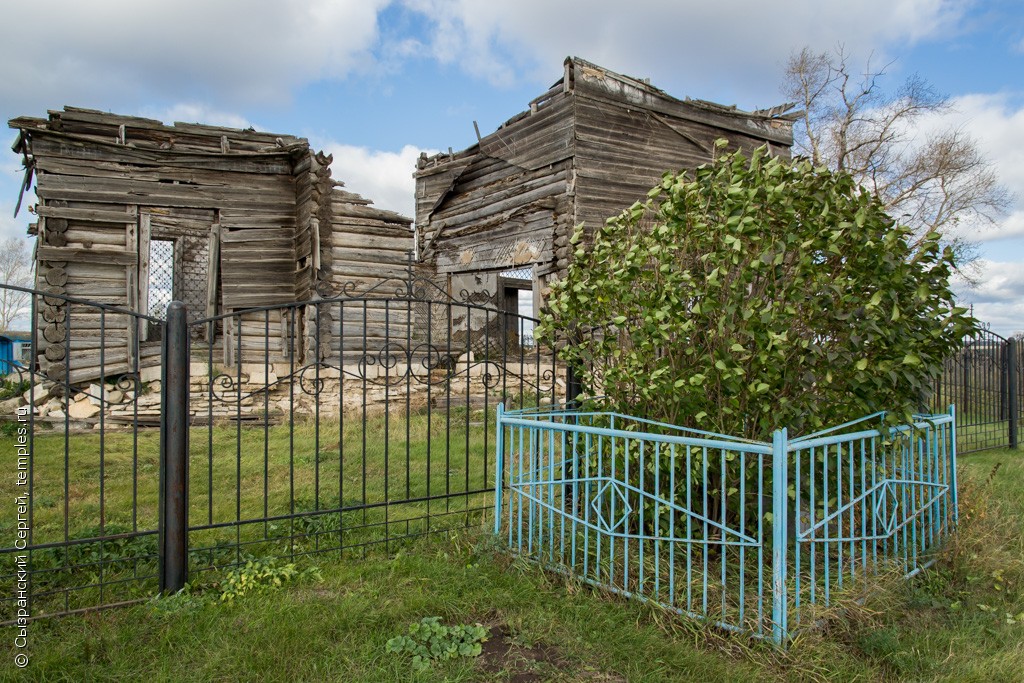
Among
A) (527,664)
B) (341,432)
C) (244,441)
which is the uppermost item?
(341,432)

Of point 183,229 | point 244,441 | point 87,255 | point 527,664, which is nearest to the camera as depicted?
point 527,664

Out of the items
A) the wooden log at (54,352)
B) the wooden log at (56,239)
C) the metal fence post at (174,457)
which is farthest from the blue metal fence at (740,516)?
the wooden log at (56,239)

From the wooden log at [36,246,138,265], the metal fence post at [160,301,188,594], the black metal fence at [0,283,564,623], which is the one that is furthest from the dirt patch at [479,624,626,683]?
the wooden log at [36,246,138,265]

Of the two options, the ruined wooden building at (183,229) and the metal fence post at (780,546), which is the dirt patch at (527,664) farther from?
the ruined wooden building at (183,229)

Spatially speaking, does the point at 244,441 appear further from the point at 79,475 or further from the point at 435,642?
the point at 435,642

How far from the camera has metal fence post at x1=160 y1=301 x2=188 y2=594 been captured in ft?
12.5

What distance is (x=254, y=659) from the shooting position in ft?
10.2

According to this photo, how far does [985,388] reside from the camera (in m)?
9.83

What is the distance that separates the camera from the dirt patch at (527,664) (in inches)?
117

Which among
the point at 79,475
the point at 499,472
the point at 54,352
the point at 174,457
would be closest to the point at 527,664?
the point at 499,472

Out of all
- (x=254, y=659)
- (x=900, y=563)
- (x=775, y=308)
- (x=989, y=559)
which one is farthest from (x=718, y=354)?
(x=254, y=659)

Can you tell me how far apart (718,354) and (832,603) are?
1.46 metres

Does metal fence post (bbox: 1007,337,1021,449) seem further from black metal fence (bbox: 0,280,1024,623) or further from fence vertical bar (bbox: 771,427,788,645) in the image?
fence vertical bar (bbox: 771,427,788,645)

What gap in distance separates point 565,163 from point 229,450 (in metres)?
7.94
